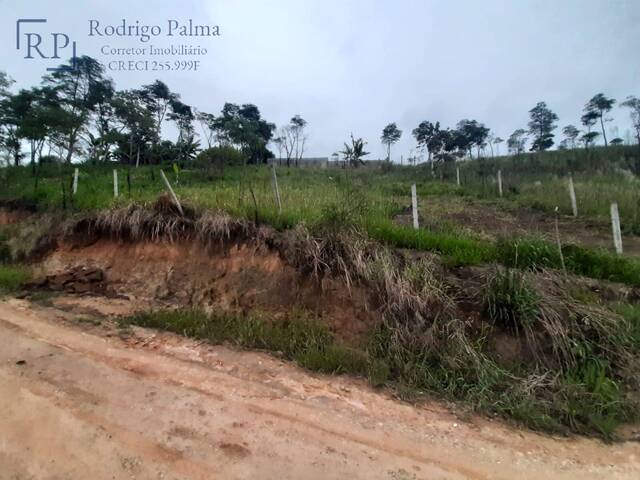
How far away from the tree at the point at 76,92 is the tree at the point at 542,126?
1642 inches

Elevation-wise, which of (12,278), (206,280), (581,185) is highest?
(581,185)

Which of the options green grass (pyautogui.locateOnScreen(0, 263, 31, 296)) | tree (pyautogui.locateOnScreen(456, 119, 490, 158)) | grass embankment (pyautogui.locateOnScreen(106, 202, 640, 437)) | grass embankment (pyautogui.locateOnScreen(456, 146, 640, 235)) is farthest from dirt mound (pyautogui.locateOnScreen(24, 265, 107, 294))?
tree (pyautogui.locateOnScreen(456, 119, 490, 158))

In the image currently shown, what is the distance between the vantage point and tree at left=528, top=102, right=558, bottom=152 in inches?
1468

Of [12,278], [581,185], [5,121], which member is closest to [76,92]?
[5,121]

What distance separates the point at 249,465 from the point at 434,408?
169 cm

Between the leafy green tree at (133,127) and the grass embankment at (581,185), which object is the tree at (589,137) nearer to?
the grass embankment at (581,185)

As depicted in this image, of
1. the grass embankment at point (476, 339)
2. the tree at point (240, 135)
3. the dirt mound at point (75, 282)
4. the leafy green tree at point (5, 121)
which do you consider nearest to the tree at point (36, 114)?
the leafy green tree at point (5, 121)

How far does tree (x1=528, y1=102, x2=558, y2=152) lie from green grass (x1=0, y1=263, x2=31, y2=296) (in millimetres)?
44125

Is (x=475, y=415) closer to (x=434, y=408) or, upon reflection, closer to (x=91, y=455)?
(x=434, y=408)

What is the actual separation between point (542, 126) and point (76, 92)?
43676mm

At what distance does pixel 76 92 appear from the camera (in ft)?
63.1

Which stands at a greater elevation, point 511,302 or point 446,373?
point 511,302

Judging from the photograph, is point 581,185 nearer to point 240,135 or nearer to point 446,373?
point 446,373

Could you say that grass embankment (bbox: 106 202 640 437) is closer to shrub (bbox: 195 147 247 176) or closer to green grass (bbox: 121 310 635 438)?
green grass (bbox: 121 310 635 438)
